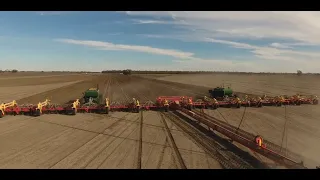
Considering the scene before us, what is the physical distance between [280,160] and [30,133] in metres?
11.1

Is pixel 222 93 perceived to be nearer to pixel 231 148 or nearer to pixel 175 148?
pixel 231 148

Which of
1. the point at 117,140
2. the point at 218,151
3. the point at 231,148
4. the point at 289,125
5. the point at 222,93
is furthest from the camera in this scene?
the point at 222,93

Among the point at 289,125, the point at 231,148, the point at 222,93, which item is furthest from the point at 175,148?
the point at 222,93

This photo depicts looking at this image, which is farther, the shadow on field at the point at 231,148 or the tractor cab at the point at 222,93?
the tractor cab at the point at 222,93

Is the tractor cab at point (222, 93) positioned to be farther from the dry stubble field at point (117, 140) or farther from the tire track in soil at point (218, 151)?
the tire track in soil at point (218, 151)

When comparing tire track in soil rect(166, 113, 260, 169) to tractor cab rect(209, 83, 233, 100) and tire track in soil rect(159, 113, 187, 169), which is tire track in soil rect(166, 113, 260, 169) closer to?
tire track in soil rect(159, 113, 187, 169)

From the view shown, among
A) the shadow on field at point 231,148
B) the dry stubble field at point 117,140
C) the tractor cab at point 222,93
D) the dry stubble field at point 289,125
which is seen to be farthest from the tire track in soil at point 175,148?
the tractor cab at point 222,93

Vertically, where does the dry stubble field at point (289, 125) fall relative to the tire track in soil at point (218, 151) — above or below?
above

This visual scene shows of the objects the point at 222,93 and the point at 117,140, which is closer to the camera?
the point at 117,140

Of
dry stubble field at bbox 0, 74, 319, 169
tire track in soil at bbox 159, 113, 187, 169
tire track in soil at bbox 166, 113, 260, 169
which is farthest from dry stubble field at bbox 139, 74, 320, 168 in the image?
tire track in soil at bbox 159, 113, 187, 169

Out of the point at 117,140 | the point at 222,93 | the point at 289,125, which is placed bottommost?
the point at 117,140

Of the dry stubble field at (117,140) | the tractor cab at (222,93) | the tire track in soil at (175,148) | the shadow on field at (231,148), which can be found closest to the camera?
the shadow on field at (231,148)
